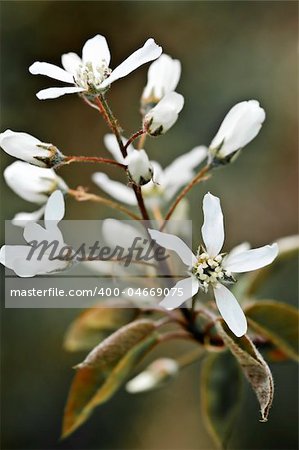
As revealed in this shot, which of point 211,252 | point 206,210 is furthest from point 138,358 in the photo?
point 206,210

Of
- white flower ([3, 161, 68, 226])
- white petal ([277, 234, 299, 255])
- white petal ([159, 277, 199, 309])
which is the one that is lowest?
white petal ([277, 234, 299, 255])

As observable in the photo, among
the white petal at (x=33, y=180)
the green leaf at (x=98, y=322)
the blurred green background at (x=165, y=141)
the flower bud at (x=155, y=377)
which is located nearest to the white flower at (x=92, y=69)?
the white petal at (x=33, y=180)

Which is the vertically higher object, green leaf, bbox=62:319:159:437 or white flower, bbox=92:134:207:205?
white flower, bbox=92:134:207:205

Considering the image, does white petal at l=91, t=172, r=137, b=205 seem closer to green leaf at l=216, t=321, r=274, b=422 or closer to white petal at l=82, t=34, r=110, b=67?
white petal at l=82, t=34, r=110, b=67

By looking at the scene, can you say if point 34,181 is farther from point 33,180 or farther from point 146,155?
point 146,155

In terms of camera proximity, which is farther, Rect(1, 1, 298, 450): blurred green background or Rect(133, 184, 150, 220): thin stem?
Rect(1, 1, 298, 450): blurred green background

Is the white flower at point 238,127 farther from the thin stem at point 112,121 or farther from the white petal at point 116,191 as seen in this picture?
the white petal at point 116,191

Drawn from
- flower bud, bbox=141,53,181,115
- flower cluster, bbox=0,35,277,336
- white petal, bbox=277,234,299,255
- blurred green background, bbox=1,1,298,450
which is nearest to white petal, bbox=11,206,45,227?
flower cluster, bbox=0,35,277,336
